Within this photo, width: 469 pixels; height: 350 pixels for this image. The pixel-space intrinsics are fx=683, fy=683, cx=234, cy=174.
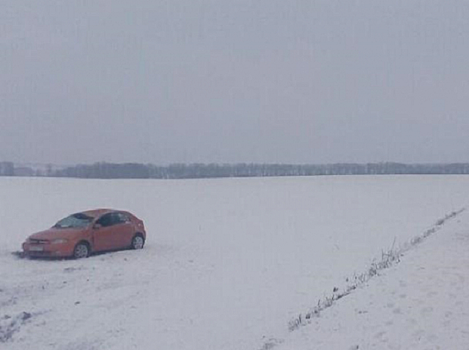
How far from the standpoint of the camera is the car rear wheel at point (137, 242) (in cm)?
2188

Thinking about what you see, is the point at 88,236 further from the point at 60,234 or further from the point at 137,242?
the point at 137,242

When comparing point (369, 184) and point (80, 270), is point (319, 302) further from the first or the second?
point (369, 184)

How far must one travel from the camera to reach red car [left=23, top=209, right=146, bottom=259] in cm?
1948

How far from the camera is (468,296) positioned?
993 cm

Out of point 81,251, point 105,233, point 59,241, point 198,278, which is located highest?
point 105,233

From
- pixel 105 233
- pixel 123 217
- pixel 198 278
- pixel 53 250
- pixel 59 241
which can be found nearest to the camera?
pixel 198 278

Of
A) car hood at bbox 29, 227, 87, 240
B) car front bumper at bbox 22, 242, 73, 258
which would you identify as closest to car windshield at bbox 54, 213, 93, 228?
car hood at bbox 29, 227, 87, 240

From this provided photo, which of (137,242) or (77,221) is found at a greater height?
(77,221)

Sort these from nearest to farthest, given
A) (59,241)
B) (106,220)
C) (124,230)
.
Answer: (59,241) < (106,220) < (124,230)

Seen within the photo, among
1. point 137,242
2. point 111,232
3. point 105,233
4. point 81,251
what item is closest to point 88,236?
point 81,251

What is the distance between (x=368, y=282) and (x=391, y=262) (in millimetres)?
2280

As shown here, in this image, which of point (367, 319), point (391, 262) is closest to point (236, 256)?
point (391, 262)

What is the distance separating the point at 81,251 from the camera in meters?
19.8

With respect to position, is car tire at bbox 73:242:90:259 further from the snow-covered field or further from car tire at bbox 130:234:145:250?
car tire at bbox 130:234:145:250
